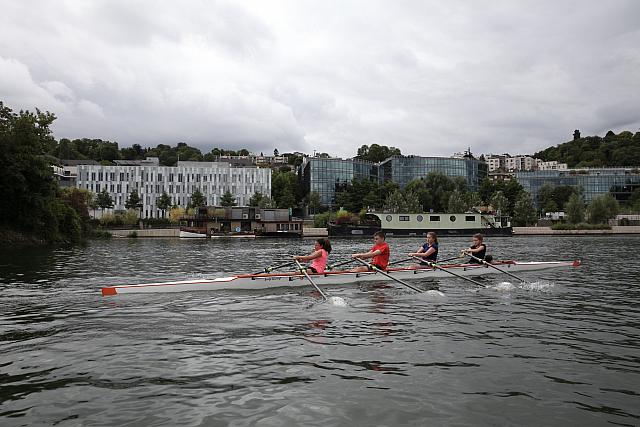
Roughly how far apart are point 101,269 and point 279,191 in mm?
127029

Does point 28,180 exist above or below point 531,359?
above

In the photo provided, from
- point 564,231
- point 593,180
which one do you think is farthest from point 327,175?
point 593,180

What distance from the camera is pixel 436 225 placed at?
8400cm

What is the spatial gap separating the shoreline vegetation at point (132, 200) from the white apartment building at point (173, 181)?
5825 mm

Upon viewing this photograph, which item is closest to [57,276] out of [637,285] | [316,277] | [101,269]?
[101,269]

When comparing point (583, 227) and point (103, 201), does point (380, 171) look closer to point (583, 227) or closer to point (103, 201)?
point (583, 227)

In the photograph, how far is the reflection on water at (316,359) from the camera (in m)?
7.16

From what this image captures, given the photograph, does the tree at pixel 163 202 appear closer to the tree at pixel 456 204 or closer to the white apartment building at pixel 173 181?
the white apartment building at pixel 173 181

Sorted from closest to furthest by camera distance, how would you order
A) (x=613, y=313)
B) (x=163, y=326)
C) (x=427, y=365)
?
(x=427, y=365) → (x=163, y=326) → (x=613, y=313)

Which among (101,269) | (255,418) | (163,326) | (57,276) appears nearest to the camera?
(255,418)

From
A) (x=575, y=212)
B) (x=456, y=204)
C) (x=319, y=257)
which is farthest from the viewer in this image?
(x=456, y=204)

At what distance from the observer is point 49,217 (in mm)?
53250

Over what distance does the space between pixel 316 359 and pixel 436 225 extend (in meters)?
77.1

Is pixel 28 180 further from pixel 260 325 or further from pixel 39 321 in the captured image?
pixel 260 325
